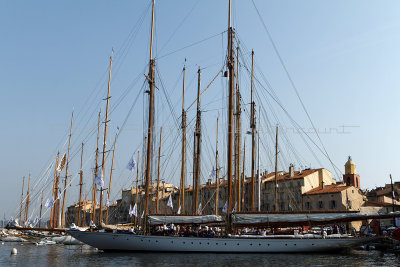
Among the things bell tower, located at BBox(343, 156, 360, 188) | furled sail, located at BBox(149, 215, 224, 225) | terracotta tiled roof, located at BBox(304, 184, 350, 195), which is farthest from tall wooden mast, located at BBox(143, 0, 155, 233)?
bell tower, located at BBox(343, 156, 360, 188)

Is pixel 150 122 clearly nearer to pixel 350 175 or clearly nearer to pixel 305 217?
pixel 305 217

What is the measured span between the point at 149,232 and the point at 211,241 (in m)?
6.76

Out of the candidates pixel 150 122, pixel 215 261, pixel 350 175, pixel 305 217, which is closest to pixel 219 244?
pixel 215 261

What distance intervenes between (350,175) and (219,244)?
74.0 metres

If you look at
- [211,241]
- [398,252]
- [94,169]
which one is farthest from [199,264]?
[94,169]

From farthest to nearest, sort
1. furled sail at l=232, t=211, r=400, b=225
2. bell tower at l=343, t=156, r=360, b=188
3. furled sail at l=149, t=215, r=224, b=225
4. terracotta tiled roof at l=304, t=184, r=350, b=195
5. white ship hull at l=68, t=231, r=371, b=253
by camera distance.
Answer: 1. bell tower at l=343, t=156, r=360, b=188
2. terracotta tiled roof at l=304, t=184, r=350, b=195
3. furled sail at l=149, t=215, r=224, b=225
4. furled sail at l=232, t=211, r=400, b=225
5. white ship hull at l=68, t=231, r=371, b=253

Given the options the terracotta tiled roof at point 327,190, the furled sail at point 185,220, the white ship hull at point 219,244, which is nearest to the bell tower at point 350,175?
the terracotta tiled roof at point 327,190

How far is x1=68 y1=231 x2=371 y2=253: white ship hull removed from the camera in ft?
125

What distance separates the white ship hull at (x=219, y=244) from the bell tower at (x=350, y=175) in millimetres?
65660

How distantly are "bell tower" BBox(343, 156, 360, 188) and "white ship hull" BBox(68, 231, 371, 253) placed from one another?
65.7 m

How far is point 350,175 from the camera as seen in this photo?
102 m

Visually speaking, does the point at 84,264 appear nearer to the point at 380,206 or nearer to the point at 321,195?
the point at 321,195

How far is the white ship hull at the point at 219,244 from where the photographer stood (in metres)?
38.1

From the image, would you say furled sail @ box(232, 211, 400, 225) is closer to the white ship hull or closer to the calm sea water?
the white ship hull
